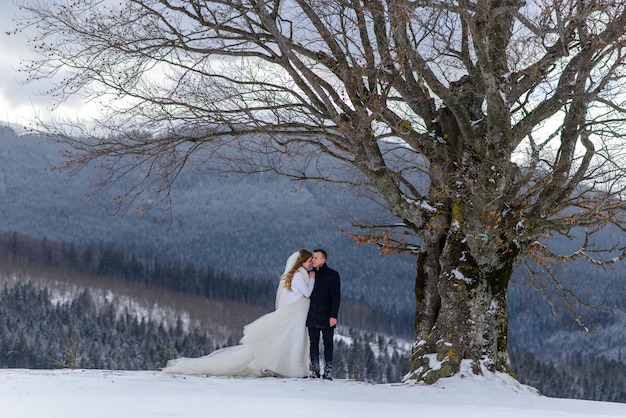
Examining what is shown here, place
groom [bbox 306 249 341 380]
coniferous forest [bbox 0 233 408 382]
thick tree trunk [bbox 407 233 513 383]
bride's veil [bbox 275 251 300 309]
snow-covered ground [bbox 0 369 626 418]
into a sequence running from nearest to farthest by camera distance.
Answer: snow-covered ground [bbox 0 369 626 418], groom [bbox 306 249 341 380], thick tree trunk [bbox 407 233 513 383], bride's veil [bbox 275 251 300 309], coniferous forest [bbox 0 233 408 382]

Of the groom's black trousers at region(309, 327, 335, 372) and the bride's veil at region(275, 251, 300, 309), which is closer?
the groom's black trousers at region(309, 327, 335, 372)

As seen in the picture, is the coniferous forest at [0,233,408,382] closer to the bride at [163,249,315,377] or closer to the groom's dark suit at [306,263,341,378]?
the bride at [163,249,315,377]

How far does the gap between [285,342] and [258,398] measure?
3746 mm

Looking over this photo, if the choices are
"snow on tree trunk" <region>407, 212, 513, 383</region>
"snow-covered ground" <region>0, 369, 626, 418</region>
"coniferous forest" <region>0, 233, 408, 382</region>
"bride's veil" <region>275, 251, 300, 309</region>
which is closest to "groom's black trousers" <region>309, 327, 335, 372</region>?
"snow-covered ground" <region>0, 369, 626, 418</region>

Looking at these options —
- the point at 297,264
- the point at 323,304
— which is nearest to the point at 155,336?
the point at 297,264

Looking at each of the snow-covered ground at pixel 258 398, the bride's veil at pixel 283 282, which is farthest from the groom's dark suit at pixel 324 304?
the snow-covered ground at pixel 258 398

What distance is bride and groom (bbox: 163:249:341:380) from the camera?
11.9 m

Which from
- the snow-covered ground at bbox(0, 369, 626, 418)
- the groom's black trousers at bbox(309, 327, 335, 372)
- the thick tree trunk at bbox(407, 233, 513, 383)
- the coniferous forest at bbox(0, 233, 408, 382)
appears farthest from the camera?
the coniferous forest at bbox(0, 233, 408, 382)

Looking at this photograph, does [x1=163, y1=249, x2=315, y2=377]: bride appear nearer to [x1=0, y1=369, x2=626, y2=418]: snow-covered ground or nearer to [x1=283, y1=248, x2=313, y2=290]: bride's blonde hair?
[x1=283, y1=248, x2=313, y2=290]: bride's blonde hair

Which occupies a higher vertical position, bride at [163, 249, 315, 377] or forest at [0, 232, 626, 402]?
bride at [163, 249, 315, 377]

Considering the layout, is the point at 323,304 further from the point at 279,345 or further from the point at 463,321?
the point at 463,321

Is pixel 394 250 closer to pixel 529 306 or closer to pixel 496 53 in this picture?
pixel 496 53

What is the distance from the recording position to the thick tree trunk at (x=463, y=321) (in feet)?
38.3

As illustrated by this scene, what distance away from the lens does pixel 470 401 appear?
9.86 meters
